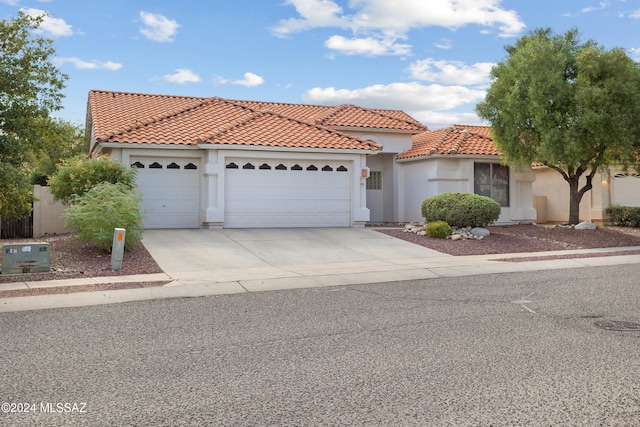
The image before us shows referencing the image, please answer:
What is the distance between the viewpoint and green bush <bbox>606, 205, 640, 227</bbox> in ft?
85.8

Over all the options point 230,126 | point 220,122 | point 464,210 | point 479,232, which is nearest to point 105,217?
point 230,126

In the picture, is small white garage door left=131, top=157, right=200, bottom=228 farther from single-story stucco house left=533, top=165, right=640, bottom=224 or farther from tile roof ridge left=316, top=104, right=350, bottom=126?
single-story stucco house left=533, top=165, right=640, bottom=224

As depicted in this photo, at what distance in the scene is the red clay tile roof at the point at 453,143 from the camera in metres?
23.9

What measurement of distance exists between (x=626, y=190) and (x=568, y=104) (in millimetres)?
9873

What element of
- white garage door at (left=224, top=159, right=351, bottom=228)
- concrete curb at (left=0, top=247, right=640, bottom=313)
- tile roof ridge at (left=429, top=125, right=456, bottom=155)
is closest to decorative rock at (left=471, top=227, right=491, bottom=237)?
concrete curb at (left=0, top=247, right=640, bottom=313)

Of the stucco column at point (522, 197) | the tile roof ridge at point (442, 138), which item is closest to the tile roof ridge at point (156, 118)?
the tile roof ridge at point (442, 138)

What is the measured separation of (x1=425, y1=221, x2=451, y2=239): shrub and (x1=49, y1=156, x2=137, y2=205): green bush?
9772 mm

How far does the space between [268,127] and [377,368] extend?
17.6 m

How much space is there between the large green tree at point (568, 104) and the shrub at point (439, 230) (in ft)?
16.0

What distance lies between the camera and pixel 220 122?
22688mm

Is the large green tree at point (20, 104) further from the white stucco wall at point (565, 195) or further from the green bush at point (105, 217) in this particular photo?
the white stucco wall at point (565, 195)

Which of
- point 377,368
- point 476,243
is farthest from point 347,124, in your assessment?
point 377,368

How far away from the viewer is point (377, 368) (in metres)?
5.66

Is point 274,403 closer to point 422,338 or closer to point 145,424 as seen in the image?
point 145,424
